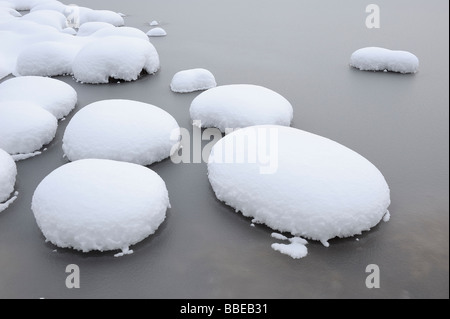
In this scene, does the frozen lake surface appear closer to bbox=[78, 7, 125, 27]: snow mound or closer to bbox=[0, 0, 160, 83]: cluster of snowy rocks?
bbox=[0, 0, 160, 83]: cluster of snowy rocks

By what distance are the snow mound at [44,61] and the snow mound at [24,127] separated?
400 cm

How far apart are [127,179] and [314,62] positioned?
9.72m

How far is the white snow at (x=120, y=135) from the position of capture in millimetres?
6879

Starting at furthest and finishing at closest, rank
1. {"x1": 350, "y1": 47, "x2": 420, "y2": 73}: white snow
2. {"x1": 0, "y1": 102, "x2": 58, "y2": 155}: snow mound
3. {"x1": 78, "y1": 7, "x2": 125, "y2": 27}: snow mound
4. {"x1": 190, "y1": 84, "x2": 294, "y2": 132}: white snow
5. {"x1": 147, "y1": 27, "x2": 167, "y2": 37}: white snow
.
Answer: {"x1": 78, "y1": 7, "x2": 125, "y2": 27}: snow mound
{"x1": 147, "y1": 27, "x2": 167, "y2": 37}: white snow
{"x1": 350, "y1": 47, "x2": 420, "y2": 73}: white snow
{"x1": 190, "y1": 84, "x2": 294, "y2": 132}: white snow
{"x1": 0, "y1": 102, "x2": 58, "y2": 155}: snow mound

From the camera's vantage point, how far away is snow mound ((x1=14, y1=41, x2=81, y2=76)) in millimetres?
11617

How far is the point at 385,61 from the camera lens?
12195 millimetres

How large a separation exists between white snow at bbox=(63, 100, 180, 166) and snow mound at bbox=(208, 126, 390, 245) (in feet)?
4.44

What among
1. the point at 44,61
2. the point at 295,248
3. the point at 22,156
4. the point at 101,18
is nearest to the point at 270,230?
the point at 295,248

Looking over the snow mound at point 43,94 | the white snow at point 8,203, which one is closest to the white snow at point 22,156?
the white snow at point 8,203

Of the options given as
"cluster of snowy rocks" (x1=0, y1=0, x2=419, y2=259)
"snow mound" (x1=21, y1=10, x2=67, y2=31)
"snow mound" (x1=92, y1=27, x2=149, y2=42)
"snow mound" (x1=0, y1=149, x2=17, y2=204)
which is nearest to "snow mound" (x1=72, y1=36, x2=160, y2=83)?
"cluster of snowy rocks" (x1=0, y1=0, x2=419, y2=259)

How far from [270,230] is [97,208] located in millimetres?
2239

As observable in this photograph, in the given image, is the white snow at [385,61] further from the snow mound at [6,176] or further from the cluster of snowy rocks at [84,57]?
the snow mound at [6,176]

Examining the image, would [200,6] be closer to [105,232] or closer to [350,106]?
[350,106]
